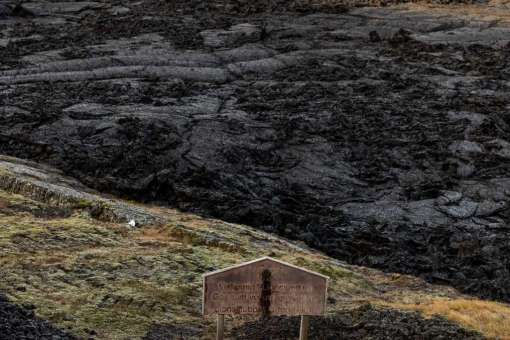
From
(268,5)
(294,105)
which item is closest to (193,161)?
(294,105)

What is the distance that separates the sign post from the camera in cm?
767

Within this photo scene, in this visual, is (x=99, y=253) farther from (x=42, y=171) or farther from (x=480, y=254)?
(x=480, y=254)

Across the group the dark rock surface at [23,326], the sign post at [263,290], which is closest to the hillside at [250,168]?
the dark rock surface at [23,326]

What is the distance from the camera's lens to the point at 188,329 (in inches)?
369

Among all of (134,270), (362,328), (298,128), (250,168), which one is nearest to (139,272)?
(134,270)

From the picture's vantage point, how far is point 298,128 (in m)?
18.0

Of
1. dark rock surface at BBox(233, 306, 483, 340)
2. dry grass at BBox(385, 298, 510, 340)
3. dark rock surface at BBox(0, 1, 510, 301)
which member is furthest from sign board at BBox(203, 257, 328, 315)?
dark rock surface at BBox(0, 1, 510, 301)

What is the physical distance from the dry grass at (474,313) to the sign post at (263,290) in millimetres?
2675

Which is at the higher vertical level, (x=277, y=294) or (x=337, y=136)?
(x=277, y=294)

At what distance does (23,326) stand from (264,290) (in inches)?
101

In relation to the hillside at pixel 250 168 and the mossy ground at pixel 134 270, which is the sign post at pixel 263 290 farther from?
the mossy ground at pixel 134 270

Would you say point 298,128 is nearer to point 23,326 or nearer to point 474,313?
point 474,313

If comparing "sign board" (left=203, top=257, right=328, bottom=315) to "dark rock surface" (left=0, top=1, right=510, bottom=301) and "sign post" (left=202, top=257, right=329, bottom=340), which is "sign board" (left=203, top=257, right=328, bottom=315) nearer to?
"sign post" (left=202, top=257, right=329, bottom=340)

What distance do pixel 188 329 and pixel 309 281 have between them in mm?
2059
